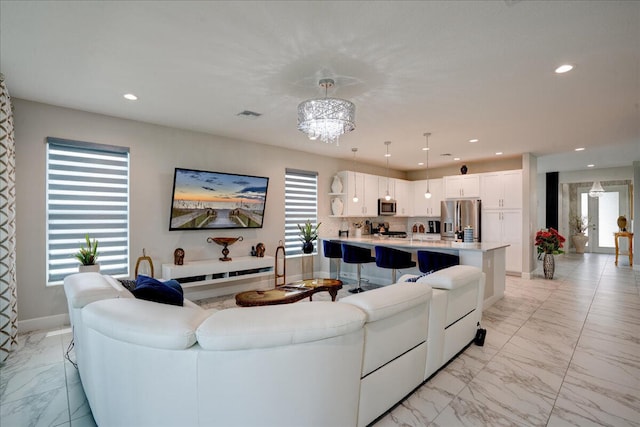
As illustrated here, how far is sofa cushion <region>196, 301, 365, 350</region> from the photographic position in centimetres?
137

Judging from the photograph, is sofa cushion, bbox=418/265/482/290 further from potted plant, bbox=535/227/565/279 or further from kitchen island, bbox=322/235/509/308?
potted plant, bbox=535/227/565/279

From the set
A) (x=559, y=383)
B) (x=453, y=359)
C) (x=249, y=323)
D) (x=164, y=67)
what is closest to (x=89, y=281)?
(x=249, y=323)

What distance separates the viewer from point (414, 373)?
85.9 inches

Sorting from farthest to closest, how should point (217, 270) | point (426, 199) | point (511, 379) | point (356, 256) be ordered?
point (426, 199), point (356, 256), point (217, 270), point (511, 379)

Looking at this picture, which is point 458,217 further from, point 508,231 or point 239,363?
point 239,363

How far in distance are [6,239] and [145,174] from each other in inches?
66.8

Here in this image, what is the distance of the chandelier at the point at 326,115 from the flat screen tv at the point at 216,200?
2365 mm

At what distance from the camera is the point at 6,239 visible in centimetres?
290

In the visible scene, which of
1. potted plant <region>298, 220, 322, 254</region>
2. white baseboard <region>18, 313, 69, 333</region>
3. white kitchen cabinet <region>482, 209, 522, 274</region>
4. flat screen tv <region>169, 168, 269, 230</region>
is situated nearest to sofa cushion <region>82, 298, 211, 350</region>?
white baseboard <region>18, 313, 69, 333</region>

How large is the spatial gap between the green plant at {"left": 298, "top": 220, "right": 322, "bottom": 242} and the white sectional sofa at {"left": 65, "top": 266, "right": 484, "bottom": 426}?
4133 mm

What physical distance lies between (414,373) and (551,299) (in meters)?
3.95

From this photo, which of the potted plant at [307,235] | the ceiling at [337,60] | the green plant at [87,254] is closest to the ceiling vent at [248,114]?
the ceiling at [337,60]

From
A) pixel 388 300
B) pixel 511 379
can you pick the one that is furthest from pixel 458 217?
pixel 388 300

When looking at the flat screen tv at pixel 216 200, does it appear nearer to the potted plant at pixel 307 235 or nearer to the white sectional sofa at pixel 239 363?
the potted plant at pixel 307 235
